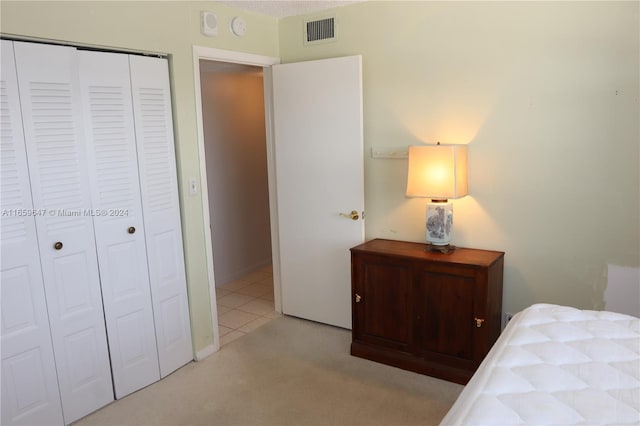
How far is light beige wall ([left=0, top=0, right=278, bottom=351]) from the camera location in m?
2.22

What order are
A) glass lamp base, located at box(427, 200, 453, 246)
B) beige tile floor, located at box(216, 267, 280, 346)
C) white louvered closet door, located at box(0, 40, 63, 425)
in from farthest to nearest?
beige tile floor, located at box(216, 267, 280, 346) → glass lamp base, located at box(427, 200, 453, 246) → white louvered closet door, located at box(0, 40, 63, 425)

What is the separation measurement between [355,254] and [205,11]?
6.07ft

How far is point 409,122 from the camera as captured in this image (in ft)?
10.3

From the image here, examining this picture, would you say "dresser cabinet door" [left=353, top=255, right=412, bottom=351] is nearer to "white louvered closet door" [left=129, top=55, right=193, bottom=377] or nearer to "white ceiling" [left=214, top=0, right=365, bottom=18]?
"white louvered closet door" [left=129, top=55, right=193, bottom=377]

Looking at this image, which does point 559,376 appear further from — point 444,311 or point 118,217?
point 118,217

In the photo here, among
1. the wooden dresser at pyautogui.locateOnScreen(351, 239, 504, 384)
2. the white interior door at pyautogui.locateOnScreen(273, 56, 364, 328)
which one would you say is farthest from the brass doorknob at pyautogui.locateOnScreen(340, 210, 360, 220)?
the wooden dresser at pyautogui.locateOnScreen(351, 239, 504, 384)

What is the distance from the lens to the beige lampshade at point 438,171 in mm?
2732

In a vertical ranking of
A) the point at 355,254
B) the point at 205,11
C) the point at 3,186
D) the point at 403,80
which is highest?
the point at 205,11

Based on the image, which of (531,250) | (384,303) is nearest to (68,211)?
(384,303)

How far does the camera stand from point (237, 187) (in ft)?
15.9

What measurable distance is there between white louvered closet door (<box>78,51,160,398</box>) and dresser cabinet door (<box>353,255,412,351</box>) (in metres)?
1.34

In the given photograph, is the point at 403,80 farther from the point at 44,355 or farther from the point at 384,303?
the point at 44,355

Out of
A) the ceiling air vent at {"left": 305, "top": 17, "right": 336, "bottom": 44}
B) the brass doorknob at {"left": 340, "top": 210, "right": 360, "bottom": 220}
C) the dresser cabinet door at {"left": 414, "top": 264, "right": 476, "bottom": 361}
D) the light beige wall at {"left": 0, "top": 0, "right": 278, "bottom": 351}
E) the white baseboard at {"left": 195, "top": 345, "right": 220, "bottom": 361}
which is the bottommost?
the white baseboard at {"left": 195, "top": 345, "right": 220, "bottom": 361}

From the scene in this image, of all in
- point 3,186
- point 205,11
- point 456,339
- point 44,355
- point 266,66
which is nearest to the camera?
point 3,186
